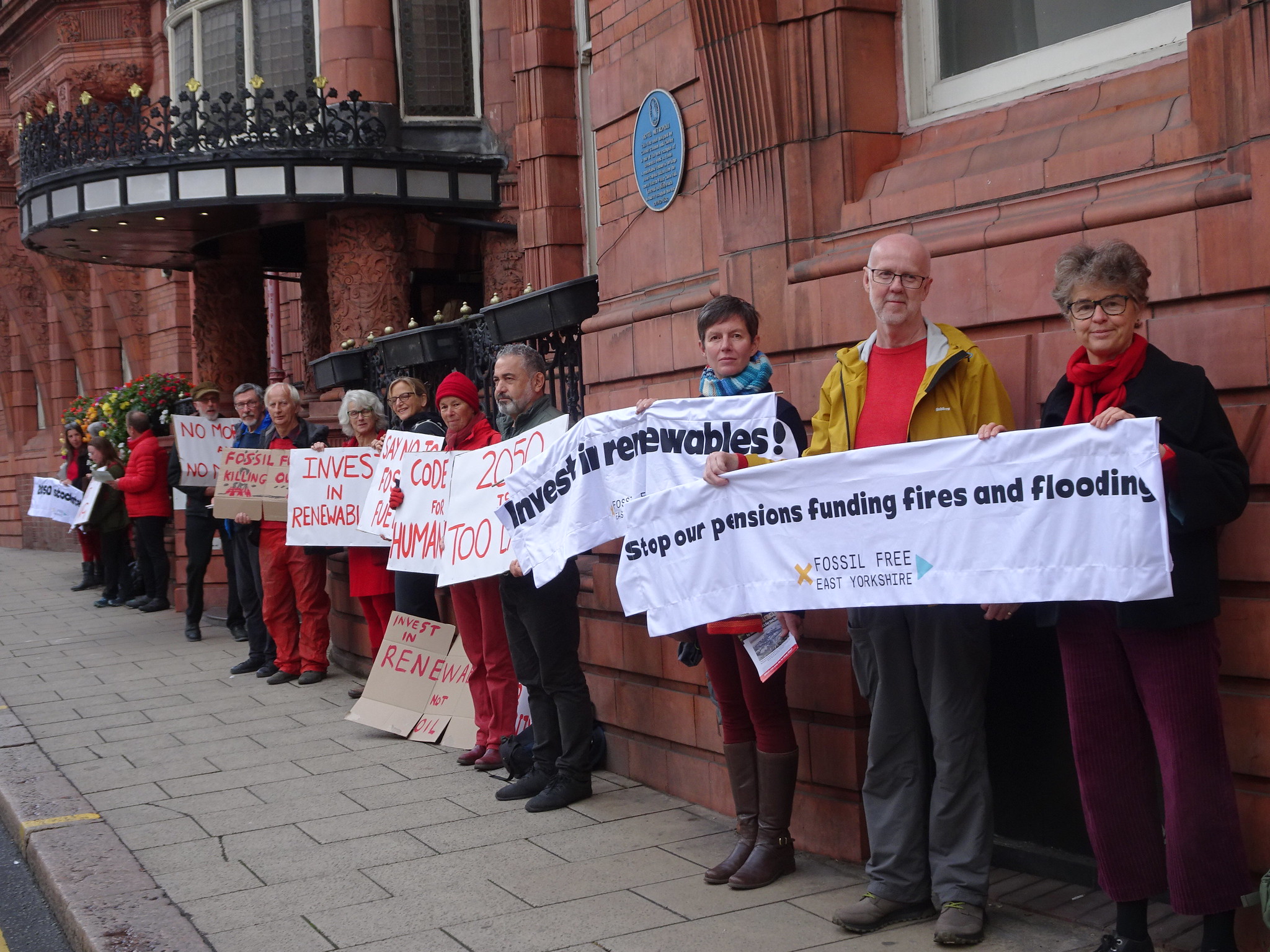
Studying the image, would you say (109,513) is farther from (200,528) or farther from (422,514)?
(422,514)

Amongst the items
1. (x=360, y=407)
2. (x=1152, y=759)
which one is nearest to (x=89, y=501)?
(x=360, y=407)

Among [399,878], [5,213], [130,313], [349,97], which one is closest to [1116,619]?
[399,878]

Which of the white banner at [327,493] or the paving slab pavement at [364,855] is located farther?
the white banner at [327,493]

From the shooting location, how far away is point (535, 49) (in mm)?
13344

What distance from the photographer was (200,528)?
11.9m

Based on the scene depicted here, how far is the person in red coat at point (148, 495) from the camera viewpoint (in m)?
13.4

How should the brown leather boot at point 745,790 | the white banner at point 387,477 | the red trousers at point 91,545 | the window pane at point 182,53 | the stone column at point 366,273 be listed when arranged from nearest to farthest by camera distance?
1. the brown leather boot at point 745,790
2. the white banner at point 387,477
3. the stone column at point 366,273
4. the window pane at point 182,53
5. the red trousers at point 91,545

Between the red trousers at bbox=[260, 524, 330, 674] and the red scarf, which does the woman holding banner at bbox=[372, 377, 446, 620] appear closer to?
the red trousers at bbox=[260, 524, 330, 674]

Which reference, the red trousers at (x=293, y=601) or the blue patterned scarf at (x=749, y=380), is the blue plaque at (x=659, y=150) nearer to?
the blue patterned scarf at (x=749, y=380)

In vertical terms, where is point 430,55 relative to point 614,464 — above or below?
above

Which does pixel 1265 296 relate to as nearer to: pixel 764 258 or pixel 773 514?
pixel 773 514

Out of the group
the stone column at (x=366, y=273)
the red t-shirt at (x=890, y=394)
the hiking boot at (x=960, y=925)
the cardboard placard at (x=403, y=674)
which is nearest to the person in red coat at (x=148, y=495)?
the stone column at (x=366, y=273)

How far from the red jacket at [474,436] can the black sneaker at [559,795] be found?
5.81 feet

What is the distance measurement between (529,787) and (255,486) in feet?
13.9
